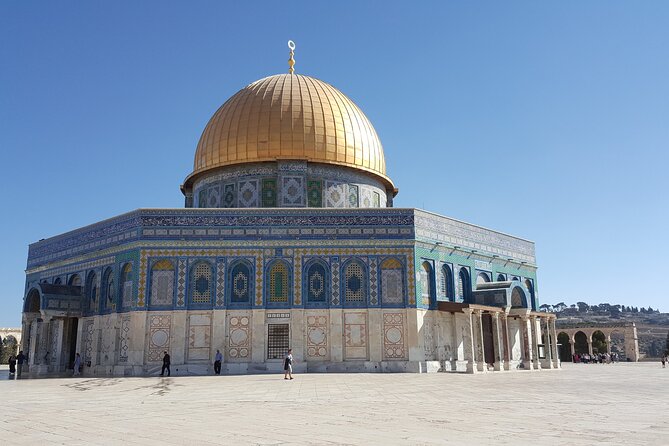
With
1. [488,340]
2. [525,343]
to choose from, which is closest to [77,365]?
[488,340]

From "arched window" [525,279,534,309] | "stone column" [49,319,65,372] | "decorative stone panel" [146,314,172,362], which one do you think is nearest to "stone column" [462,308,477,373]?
"arched window" [525,279,534,309]

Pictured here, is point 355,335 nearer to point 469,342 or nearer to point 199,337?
point 469,342

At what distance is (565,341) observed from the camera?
47406mm

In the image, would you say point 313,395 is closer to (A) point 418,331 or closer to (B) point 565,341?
(A) point 418,331

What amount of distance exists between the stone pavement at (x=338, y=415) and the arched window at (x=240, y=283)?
21.8 feet

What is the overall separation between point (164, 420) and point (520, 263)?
22.9 meters

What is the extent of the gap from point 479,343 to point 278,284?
8075 millimetres

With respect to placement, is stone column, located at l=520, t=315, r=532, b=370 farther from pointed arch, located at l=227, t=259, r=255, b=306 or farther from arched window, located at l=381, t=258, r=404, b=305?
pointed arch, located at l=227, t=259, r=255, b=306

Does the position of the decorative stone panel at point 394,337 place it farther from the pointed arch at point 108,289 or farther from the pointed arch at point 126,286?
the pointed arch at point 108,289

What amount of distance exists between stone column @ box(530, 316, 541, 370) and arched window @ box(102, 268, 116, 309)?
17.4 m

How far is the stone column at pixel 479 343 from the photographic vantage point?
22.1 metres

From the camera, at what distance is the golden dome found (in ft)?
82.2

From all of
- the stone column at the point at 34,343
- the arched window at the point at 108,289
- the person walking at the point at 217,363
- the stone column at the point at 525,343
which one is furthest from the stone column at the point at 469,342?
the stone column at the point at 34,343

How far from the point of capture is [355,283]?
2198 cm
